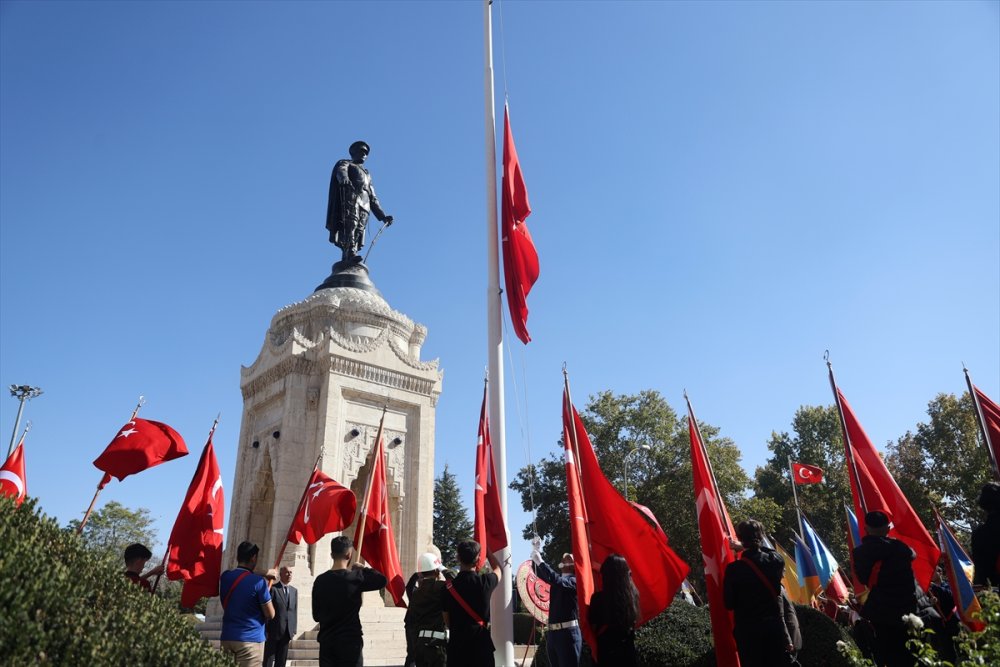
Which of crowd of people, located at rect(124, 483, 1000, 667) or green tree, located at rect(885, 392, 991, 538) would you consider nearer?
crowd of people, located at rect(124, 483, 1000, 667)

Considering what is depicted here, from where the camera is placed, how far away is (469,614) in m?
5.77

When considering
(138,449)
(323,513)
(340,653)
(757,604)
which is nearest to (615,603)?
(757,604)

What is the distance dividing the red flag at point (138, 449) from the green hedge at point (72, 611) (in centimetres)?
510

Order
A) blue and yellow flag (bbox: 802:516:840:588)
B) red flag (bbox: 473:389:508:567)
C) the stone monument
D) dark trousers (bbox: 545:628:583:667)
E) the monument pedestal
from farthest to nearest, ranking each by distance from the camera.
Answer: blue and yellow flag (bbox: 802:516:840:588)
the monument pedestal
the stone monument
red flag (bbox: 473:389:508:567)
dark trousers (bbox: 545:628:583:667)

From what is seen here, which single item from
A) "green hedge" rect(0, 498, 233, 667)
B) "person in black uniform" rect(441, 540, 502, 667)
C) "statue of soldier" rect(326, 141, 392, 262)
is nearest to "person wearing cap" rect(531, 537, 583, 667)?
"person in black uniform" rect(441, 540, 502, 667)

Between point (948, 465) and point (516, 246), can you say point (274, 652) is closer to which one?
point (516, 246)

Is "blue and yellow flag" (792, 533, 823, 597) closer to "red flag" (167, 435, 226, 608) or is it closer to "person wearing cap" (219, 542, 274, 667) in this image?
"red flag" (167, 435, 226, 608)

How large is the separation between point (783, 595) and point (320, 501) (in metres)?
6.00

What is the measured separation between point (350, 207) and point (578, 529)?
45.4 ft

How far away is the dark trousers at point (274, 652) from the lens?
852cm

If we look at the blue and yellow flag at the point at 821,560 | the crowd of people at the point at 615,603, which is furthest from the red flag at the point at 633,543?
the blue and yellow flag at the point at 821,560

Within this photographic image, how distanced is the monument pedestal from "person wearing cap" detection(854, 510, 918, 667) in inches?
395

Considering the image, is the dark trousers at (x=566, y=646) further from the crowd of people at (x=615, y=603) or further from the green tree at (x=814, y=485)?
the green tree at (x=814, y=485)

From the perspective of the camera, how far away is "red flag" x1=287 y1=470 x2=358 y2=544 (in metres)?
9.34
